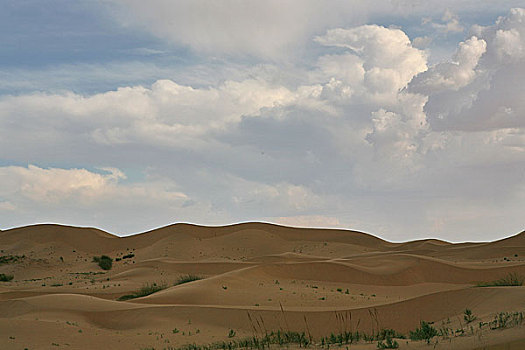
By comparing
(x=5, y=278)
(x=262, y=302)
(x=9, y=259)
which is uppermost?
(x=9, y=259)

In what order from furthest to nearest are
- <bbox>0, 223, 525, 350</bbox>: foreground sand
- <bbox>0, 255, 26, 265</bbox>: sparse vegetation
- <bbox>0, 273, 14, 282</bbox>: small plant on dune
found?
<bbox>0, 255, 26, 265</bbox>: sparse vegetation < <bbox>0, 273, 14, 282</bbox>: small plant on dune < <bbox>0, 223, 525, 350</bbox>: foreground sand

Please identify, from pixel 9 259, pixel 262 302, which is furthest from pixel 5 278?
pixel 262 302

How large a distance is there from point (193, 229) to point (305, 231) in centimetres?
1389

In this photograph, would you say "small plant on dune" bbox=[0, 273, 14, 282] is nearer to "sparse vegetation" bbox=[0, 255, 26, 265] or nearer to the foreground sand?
the foreground sand

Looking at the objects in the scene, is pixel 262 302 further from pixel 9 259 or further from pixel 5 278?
pixel 9 259

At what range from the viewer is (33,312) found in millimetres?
22047

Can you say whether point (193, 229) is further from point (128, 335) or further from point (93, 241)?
point (128, 335)

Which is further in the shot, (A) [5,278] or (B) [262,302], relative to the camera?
(A) [5,278]

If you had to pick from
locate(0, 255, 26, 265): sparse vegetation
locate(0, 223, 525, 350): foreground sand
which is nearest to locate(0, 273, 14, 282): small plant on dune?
locate(0, 223, 525, 350): foreground sand

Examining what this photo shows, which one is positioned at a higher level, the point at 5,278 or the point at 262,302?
the point at 5,278

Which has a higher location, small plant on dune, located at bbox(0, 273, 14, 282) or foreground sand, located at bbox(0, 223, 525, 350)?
small plant on dune, located at bbox(0, 273, 14, 282)

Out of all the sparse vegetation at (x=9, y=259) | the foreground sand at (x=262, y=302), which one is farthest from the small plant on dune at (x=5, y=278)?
the sparse vegetation at (x=9, y=259)

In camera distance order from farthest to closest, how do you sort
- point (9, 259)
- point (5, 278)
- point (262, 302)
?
point (9, 259) < point (5, 278) < point (262, 302)

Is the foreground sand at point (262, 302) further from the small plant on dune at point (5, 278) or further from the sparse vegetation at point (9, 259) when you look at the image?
the small plant on dune at point (5, 278)
